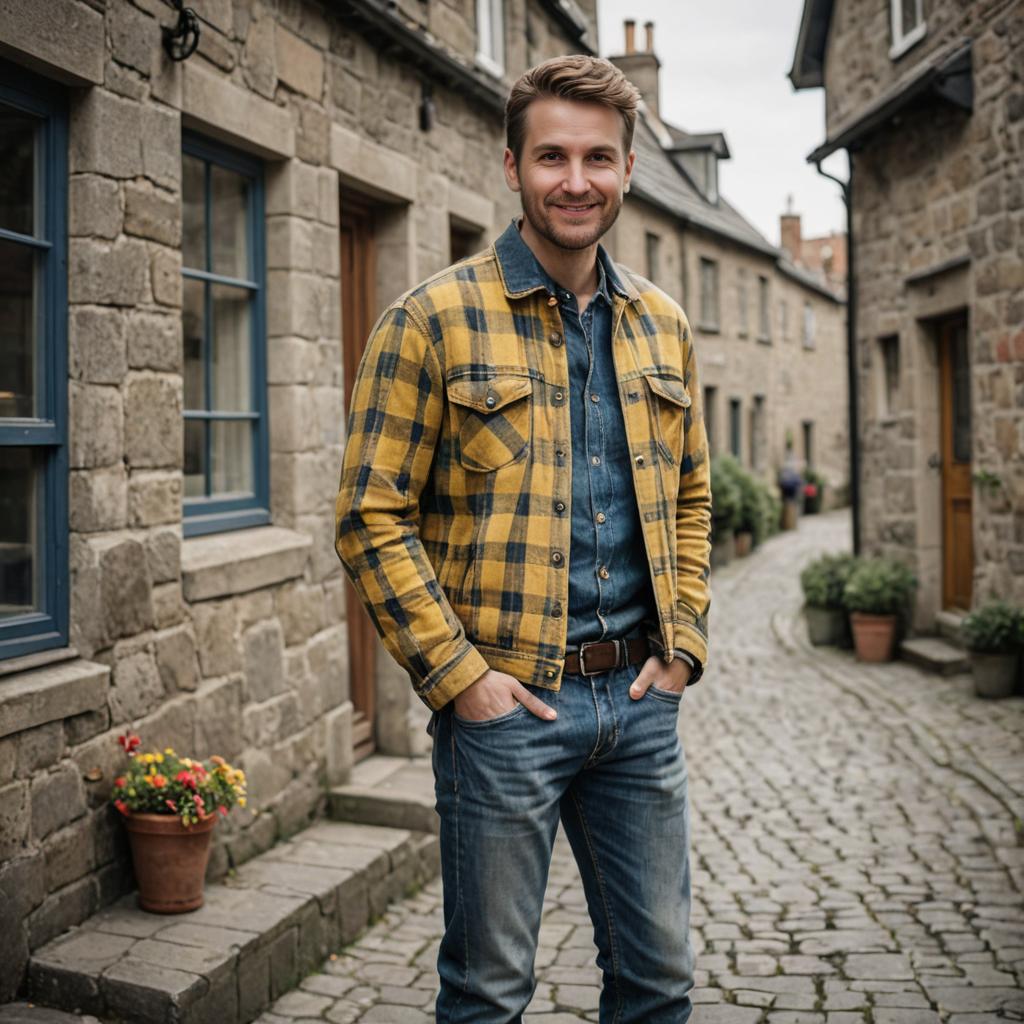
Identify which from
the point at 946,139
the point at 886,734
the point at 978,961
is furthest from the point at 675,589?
the point at 946,139

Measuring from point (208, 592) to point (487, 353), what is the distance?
2.59 m

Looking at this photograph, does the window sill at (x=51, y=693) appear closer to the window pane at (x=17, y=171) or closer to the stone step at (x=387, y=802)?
the window pane at (x=17, y=171)

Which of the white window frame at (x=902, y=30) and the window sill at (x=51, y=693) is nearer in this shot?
the window sill at (x=51, y=693)

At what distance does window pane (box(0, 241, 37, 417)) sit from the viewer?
157 inches

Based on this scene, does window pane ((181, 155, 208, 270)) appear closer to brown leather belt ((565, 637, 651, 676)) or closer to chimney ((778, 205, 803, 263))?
brown leather belt ((565, 637, 651, 676))

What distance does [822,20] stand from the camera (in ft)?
42.0

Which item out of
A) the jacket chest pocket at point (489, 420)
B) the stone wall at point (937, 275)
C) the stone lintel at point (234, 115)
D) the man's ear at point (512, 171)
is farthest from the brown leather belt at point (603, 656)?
the stone wall at point (937, 275)

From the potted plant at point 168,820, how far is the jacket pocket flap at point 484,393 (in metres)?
2.22

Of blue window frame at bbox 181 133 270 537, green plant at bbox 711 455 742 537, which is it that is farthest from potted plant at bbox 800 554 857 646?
green plant at bbox 711 455 742 537

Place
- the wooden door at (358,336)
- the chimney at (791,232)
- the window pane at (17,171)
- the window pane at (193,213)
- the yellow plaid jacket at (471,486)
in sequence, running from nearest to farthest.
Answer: the yellow plaid jacket at (471,486) < the window pane at (17,171) < the window pane at (193,213) < the wooden door at (358,336) < the chimney at (791,232)

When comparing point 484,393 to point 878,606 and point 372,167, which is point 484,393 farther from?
point 878,606

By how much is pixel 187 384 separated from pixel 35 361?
3.44ft

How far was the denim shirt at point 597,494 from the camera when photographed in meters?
2.54

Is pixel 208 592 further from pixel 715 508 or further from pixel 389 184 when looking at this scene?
pixel 715 508
